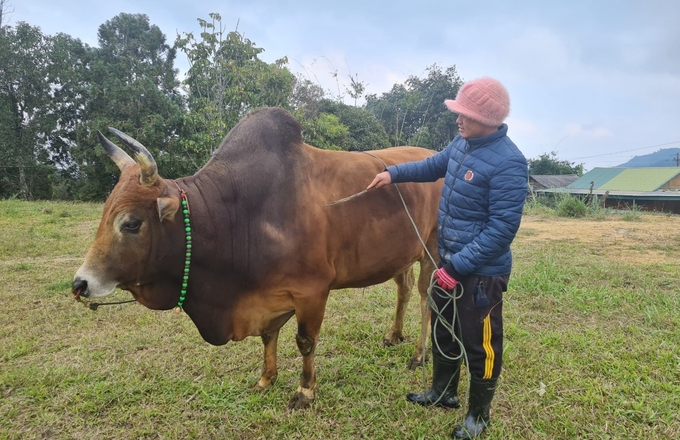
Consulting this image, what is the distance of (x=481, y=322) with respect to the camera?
2.60m

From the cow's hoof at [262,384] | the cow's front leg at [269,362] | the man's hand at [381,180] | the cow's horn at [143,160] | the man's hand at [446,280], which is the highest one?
the cow's horn at [143,160]

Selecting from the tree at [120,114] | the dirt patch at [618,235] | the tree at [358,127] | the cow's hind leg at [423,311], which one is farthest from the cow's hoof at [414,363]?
the tree at [358,127]

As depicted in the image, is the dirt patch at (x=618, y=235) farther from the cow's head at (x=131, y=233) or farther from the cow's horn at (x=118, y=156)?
the cow's horn at (x=118, y=156)

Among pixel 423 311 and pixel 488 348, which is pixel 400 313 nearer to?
pixel 423 311

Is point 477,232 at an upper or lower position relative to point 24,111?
lower

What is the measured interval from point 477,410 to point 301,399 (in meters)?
1.20

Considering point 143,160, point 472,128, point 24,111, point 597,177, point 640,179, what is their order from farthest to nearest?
point 597,177
point 640,179
point 24,111
point 472,128
point 143,160

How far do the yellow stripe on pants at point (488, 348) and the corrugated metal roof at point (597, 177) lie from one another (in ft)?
101

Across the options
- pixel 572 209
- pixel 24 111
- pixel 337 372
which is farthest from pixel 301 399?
pixel 24 111

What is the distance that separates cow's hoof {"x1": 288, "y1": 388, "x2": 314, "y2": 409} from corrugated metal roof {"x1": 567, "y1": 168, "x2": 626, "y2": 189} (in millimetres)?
30977

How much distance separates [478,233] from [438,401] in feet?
4.38

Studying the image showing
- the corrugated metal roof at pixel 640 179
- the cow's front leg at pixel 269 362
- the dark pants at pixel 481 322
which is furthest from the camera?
the corrugated metal roof at pixel 640 179

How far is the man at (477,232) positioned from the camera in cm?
234

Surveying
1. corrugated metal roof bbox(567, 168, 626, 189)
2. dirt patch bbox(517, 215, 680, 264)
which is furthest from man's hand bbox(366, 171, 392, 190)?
corrugated metal roof bbox(567, 168, 626, 189)
